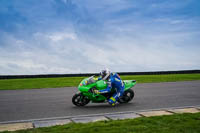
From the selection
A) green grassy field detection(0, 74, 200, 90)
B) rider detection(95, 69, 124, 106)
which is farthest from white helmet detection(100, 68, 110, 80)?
green grassy field detection(0, 74, 200, 90)

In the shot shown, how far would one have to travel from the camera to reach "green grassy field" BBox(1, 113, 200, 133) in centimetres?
564

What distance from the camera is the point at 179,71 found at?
141 ft

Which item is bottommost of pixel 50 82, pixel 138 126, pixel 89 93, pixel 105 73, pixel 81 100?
pixel 138 126

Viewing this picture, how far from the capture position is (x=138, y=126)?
19.5ft

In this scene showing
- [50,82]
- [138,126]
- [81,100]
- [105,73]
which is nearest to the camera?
[138,126]

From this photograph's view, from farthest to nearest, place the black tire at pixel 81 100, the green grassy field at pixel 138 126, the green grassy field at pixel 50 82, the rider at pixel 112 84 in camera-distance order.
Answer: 1. the green grassy field at pixel 50 82
2. the black tire at pixel 81 100
3. the rider at pixel 112 84
4. the green grassy field at pixel 138 126

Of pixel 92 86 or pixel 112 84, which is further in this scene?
pixel 112 84

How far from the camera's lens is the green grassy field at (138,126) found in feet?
18.5

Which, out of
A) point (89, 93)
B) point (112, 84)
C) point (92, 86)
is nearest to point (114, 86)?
point (112, 84)

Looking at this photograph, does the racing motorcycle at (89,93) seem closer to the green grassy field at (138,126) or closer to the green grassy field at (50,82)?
the green grassy field at (138,126)

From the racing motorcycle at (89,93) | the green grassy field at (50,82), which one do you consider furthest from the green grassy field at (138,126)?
the green grassy field at (50,82)

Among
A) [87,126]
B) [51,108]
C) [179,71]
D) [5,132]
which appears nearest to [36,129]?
[5,132]

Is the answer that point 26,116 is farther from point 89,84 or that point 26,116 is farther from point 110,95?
point 110,95

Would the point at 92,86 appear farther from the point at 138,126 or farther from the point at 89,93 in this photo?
the point at 138,126
